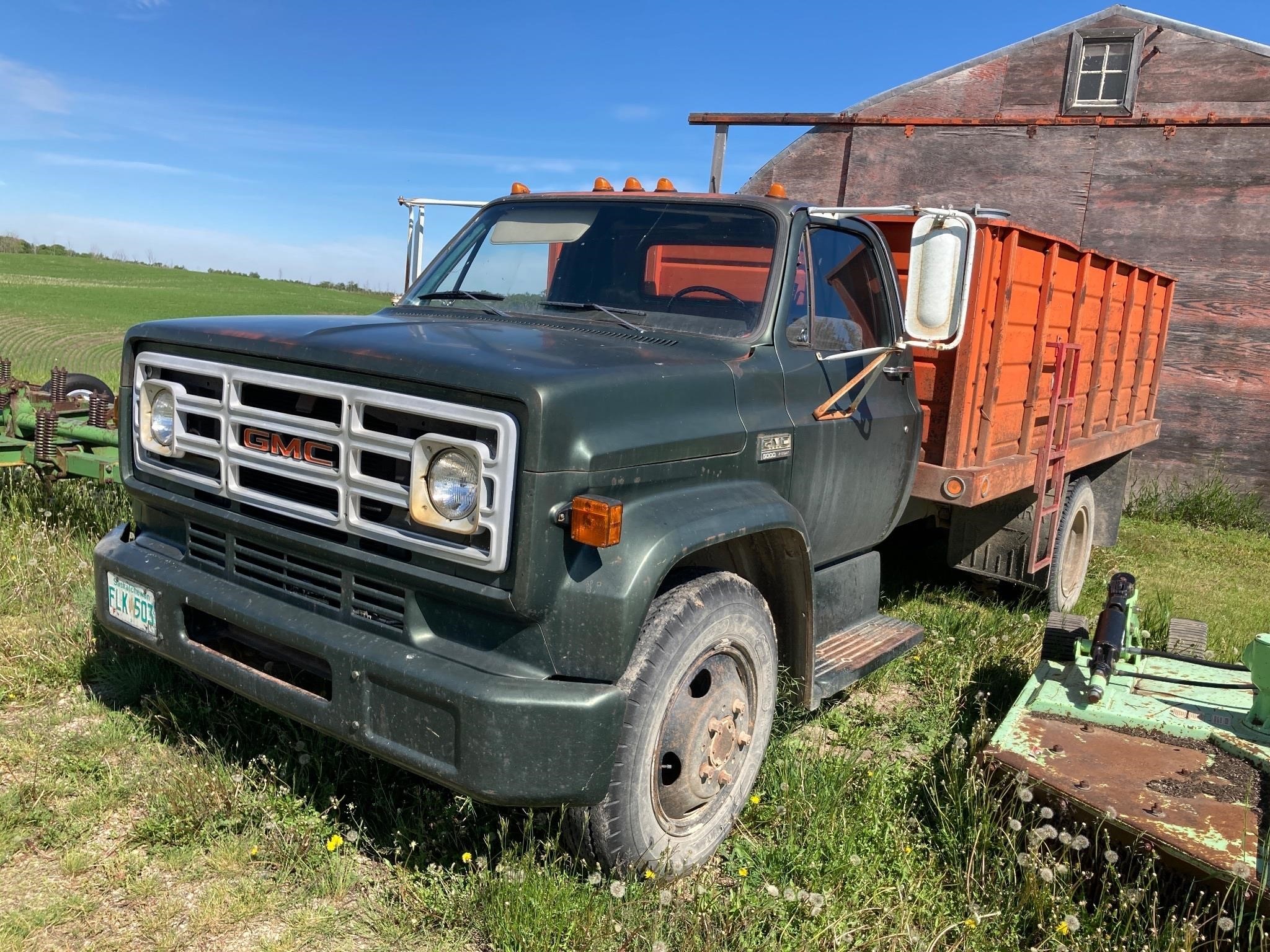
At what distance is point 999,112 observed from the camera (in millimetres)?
11805

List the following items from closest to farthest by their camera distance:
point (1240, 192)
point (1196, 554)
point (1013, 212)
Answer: point (1196, 554) < point (1240, 192) < point (1013, 212)

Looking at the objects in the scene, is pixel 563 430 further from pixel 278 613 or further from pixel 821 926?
pixel 821 926

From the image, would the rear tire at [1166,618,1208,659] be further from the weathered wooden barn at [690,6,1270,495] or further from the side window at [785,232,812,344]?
the weathered wooden barn at [690,6,1270,495]

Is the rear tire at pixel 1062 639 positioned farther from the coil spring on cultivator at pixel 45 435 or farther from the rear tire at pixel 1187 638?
the coil spring on cultivator at pixel 45 435

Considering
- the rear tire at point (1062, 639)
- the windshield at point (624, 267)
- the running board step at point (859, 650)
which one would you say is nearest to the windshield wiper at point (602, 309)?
the windshield at point (624, 267)

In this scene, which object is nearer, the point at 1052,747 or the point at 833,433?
the point at 1052,747

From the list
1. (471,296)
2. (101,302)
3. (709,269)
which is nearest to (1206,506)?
(709,269)

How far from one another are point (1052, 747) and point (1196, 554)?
6.53 meters

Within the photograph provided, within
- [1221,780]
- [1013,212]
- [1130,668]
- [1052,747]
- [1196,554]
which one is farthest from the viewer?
[1013,212]

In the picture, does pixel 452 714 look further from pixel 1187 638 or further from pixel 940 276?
pixel 1187 638

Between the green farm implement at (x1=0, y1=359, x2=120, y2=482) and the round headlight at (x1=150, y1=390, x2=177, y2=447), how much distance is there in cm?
222

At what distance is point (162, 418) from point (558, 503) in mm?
1587

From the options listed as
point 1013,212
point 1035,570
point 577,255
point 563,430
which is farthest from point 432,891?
point 1013,212

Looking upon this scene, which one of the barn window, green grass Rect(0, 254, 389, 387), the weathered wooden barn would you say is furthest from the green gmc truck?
green grass Rect(0, 254, 389, 387)
